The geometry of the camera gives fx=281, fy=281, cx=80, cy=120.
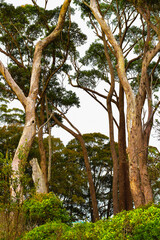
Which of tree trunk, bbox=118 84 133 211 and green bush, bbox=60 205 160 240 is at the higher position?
tree trunk, bbox=118 84 133 211

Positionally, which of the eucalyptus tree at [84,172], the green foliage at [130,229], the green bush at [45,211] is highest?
the eucalyptus tree at [84,172]

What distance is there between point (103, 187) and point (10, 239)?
47.6 feet

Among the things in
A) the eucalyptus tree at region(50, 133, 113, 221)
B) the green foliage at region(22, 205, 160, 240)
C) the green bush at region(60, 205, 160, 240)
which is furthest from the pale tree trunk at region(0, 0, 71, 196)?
the eucalyptus tree at region(50, 133, 113, 221)

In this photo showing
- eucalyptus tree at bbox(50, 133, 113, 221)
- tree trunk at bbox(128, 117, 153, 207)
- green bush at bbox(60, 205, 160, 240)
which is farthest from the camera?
eucalyptus tree at bbox(50, 133, 113, 221)

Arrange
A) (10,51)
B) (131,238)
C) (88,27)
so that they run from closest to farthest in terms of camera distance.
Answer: (131,238), (88,27), (10,51)

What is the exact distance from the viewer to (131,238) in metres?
3.12

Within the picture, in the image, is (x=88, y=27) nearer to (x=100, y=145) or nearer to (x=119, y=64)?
(x=119, y=64)

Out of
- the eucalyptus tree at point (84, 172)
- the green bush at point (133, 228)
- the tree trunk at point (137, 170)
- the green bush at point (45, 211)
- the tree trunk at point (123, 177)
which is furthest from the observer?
the eucalyptus tree at point (84, 172)

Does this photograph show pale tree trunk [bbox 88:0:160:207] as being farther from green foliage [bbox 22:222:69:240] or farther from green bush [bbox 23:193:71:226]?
green foliage [bbox 22:222:69:240]

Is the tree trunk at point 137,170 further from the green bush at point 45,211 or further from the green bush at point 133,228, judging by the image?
the green bush at point 133,228

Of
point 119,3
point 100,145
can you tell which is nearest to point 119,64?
point 119,3

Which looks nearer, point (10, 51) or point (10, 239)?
point (10, 239)

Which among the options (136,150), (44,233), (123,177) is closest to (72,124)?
(123,177)

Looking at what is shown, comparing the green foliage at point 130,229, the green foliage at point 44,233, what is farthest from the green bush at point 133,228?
the green foliage at point 44,233
